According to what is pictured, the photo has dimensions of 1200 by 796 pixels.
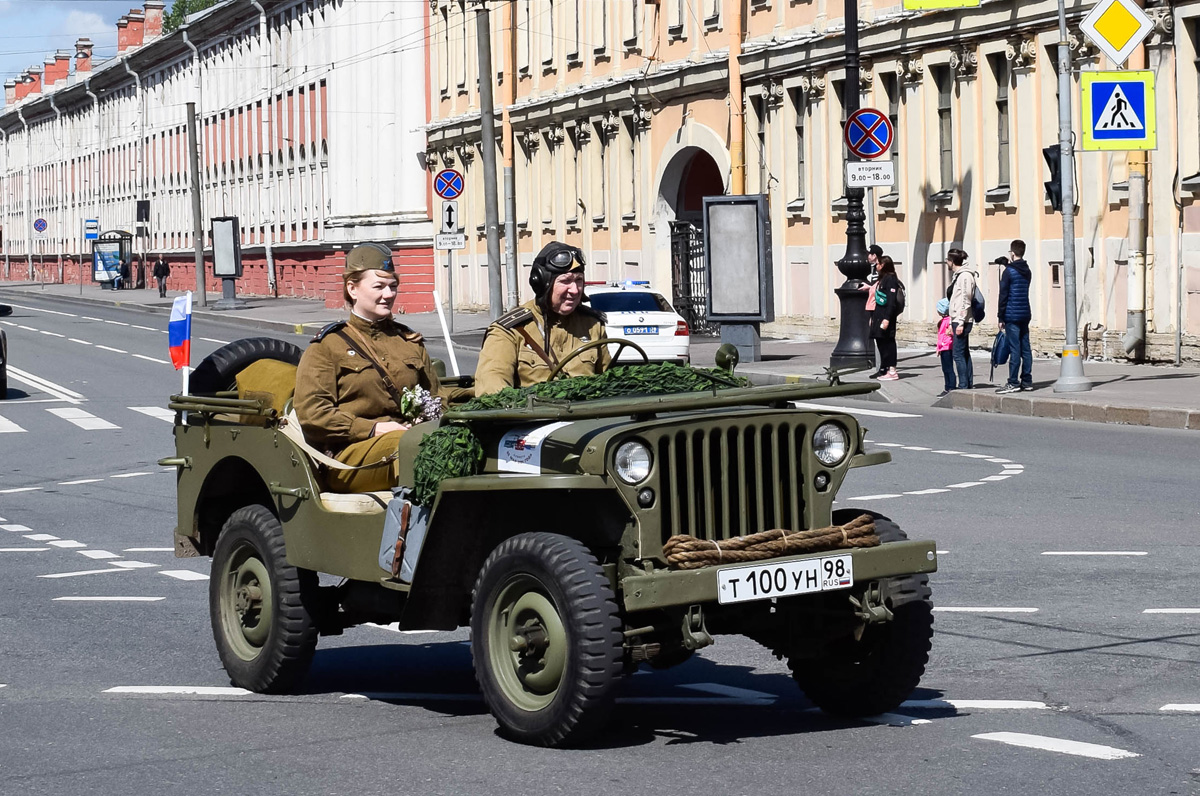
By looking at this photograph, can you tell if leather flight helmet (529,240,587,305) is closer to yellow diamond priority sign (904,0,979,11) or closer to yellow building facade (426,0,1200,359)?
yellow building facade (426,0,1200,359)

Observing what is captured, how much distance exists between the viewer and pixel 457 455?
21.6 ft

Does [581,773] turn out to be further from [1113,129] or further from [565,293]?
[1113,129]

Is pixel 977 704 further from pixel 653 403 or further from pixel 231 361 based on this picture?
pixel 231 361

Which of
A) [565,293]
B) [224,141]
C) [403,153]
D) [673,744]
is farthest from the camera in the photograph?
[224,141]

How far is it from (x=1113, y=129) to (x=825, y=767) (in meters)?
18.0

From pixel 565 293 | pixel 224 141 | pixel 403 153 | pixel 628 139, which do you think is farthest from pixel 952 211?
pixel 224 141

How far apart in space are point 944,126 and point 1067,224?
36.1ft

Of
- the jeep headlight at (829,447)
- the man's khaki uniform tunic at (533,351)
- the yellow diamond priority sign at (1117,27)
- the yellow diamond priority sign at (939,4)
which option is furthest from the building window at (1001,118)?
the jeep headlight at (829,447)

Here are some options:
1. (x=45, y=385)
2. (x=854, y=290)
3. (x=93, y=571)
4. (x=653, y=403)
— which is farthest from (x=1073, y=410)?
(x=45, y=385)

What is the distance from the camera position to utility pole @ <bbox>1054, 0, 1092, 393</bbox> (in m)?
23.5

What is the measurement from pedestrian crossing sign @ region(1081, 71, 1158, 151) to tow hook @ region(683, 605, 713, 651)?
17.8m

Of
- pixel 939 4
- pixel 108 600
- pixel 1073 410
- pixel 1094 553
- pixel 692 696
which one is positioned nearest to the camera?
pixel 692 696

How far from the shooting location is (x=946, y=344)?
24.8 meters

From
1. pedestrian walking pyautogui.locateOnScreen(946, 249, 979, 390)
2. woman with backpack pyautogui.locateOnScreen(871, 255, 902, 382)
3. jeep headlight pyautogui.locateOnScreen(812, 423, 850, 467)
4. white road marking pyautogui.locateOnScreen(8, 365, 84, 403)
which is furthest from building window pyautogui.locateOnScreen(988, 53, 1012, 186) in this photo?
jeep headlight pyautogui.locateOnScreen(812, 423, 850, 467)
